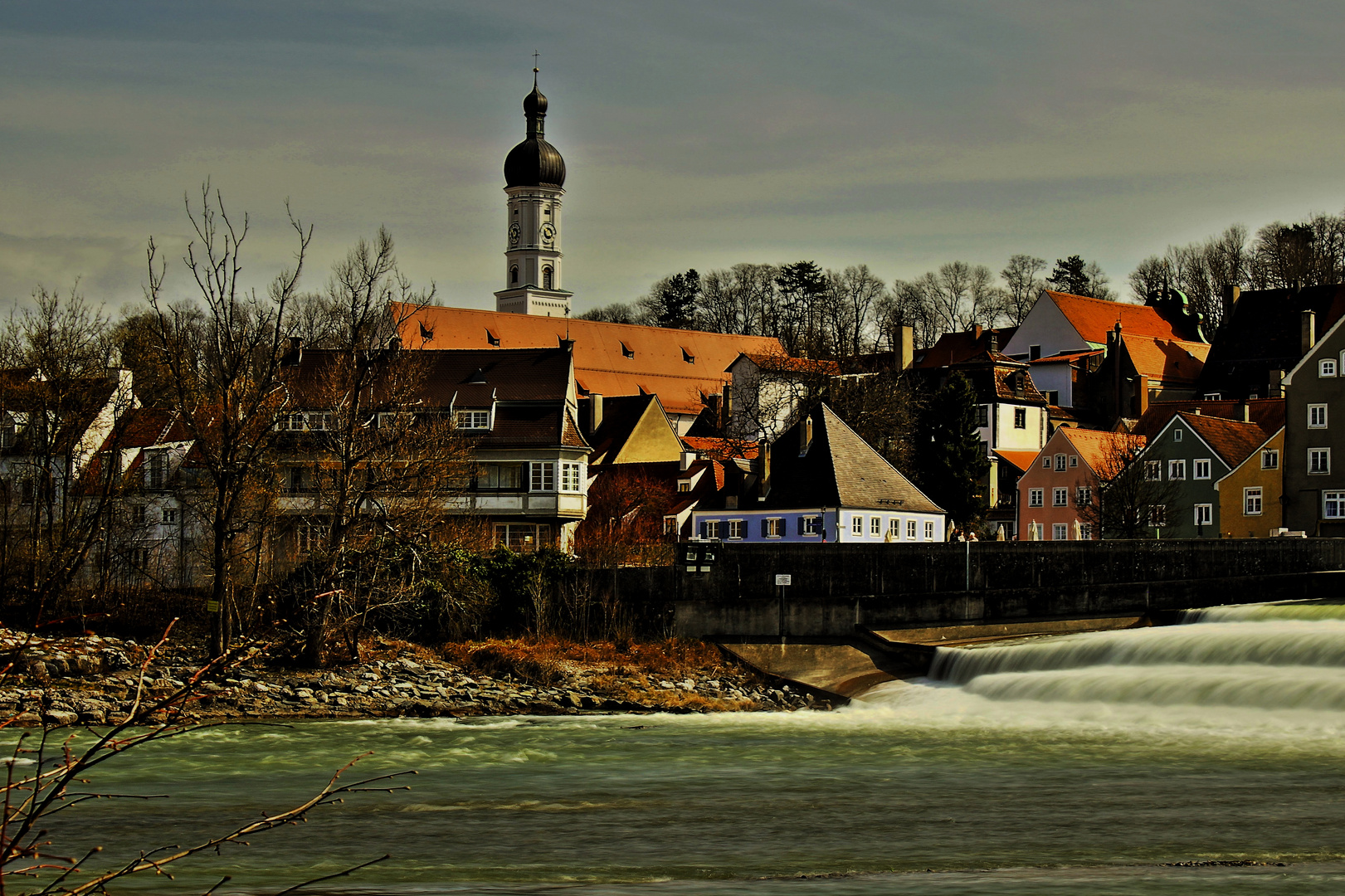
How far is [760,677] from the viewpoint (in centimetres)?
4400

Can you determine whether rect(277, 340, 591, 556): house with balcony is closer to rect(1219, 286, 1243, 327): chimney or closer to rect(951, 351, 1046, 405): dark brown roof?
rect(951, 351, 1046, 405): dark brown roof

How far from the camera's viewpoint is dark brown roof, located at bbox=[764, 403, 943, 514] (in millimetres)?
61938

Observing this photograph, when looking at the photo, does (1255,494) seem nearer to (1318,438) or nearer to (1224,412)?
(1318,438)

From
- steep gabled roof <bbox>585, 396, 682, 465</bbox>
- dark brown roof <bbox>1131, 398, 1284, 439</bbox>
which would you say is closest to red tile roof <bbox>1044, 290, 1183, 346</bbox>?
dark brown roof <bbox>1131, 398, 1284, 439</bbox>

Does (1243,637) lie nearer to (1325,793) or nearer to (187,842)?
(1325,793)

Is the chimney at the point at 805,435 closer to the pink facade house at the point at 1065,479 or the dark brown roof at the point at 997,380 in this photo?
the pink facade house at the point at 1065,479

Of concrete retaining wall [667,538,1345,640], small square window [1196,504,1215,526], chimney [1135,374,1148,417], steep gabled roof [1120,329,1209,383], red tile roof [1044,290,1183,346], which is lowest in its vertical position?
concrete retaining wall [667,538,1345,640]

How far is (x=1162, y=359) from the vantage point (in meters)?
104

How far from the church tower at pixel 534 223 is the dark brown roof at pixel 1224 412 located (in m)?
82.0

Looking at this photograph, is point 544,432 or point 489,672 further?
point 544,432

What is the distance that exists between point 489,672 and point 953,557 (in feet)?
50.2

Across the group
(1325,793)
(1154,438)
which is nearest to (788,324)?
(1154,438)

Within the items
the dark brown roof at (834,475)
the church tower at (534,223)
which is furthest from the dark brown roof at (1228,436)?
the church tower at (534,223)

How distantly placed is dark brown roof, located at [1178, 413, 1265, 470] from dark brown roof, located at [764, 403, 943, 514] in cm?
1384
